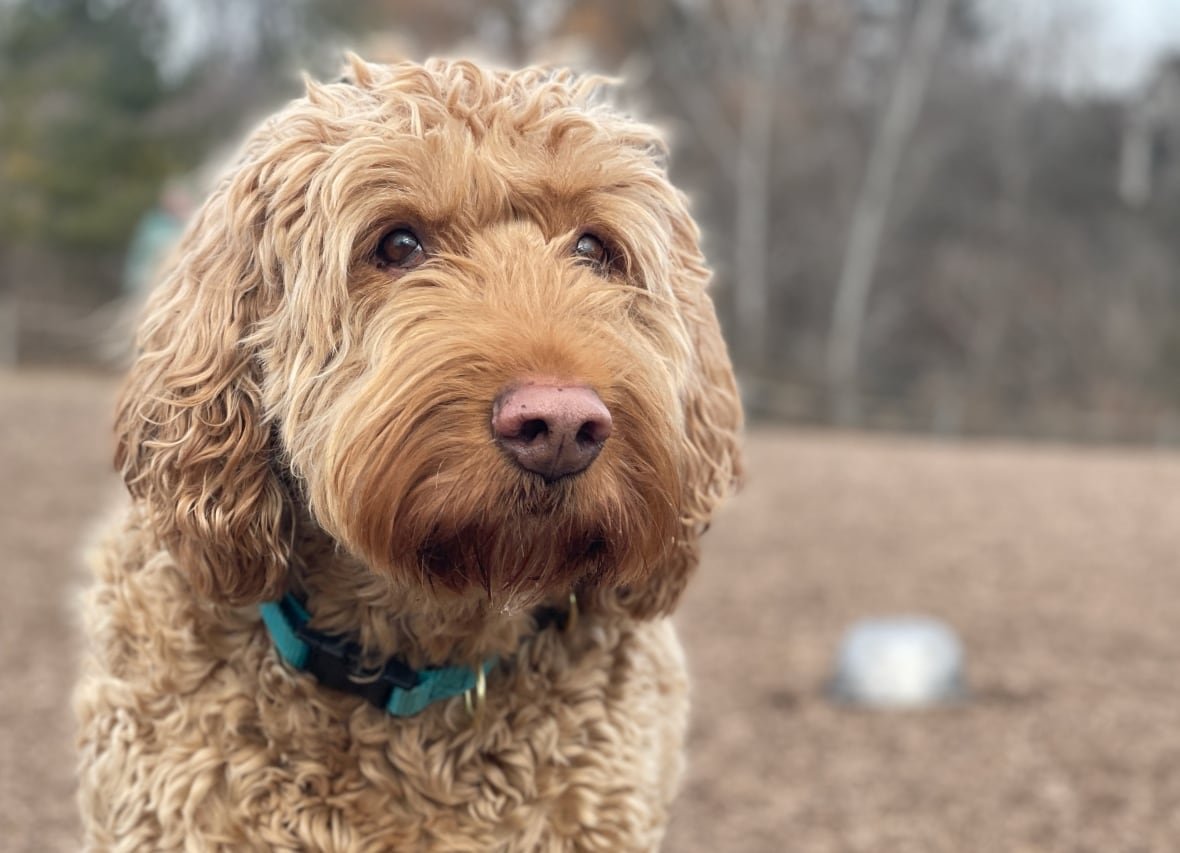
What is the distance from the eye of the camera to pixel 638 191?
2.36 metres

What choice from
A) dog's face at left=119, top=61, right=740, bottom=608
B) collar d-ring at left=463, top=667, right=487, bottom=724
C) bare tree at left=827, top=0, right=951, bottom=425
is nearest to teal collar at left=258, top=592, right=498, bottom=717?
collar d-ring at left=463, top=667, right=487, bottom=724

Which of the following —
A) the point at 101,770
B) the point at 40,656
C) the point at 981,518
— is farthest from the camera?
the point at 981,518

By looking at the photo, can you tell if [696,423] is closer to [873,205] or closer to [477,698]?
[477,698]

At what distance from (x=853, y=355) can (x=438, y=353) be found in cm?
2575

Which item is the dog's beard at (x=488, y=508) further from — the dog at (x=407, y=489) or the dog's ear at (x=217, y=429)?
the dog's ear at (x=217, y=429)

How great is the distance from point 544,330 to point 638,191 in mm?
462

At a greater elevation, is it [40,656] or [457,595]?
[457,595]

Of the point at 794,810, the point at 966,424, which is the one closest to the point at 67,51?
the point at 966,424

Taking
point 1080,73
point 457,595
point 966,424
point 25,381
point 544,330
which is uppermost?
point 544,330

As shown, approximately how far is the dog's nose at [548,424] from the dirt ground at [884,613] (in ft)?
10.8

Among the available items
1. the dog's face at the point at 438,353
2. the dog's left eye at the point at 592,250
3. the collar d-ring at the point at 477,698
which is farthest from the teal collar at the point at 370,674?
the dog's left eye at the point at 592,250

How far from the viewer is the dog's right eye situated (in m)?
2.21

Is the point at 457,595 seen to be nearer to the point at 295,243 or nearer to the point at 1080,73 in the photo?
the point at 295,243

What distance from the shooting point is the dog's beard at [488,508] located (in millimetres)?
1932
